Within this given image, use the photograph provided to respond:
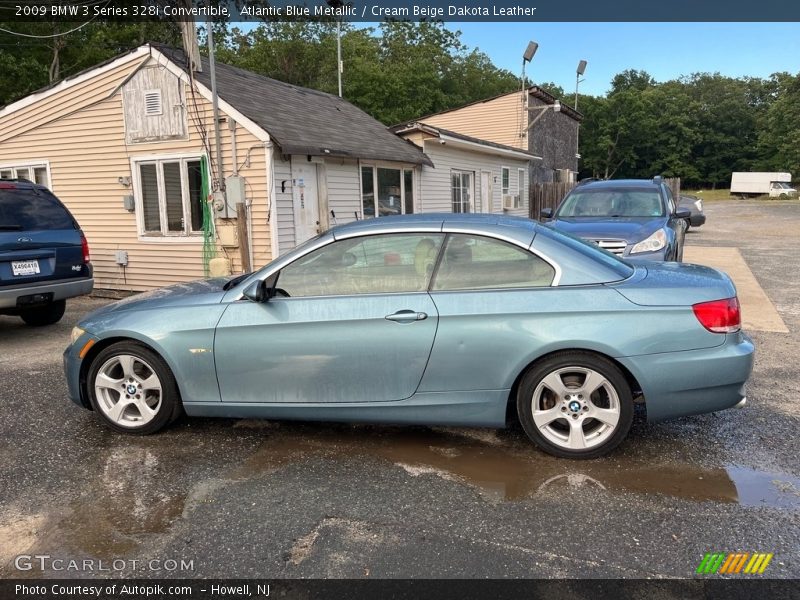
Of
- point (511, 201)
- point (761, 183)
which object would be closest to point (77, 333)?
point (511, 201)

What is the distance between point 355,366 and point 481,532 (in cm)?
124

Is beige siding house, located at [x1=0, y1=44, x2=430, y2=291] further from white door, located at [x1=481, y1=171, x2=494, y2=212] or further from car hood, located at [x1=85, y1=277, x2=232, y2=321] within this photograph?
white door, located at [x1=481, y1=171, x2=494, y2=212]

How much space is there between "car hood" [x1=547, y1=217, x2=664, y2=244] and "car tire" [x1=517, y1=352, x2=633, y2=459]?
155 inches

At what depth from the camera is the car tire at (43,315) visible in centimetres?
793

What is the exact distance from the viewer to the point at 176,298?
414 cm

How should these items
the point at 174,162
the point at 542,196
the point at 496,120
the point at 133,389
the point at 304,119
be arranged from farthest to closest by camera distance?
the point at 496,120, the point at 542,196, the point at 304,119, the point at 174,162, the point at 133,389

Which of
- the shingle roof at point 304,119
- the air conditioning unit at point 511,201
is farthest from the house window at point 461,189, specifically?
the air conditioning unit at point 511,201

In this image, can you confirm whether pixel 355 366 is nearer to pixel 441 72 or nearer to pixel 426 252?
pixel 426 252

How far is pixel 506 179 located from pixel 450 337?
655 inches

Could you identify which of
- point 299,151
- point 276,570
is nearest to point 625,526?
point 276,570

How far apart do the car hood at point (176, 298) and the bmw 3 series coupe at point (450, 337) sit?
0.03 meters

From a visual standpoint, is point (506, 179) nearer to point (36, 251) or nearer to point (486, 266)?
point (36, 251)

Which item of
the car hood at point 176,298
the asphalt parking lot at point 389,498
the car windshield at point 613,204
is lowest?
the asphalt parking lot at point 389,498

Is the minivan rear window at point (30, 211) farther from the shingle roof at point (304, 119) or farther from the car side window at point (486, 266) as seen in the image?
the car side window at point (486, 266)
